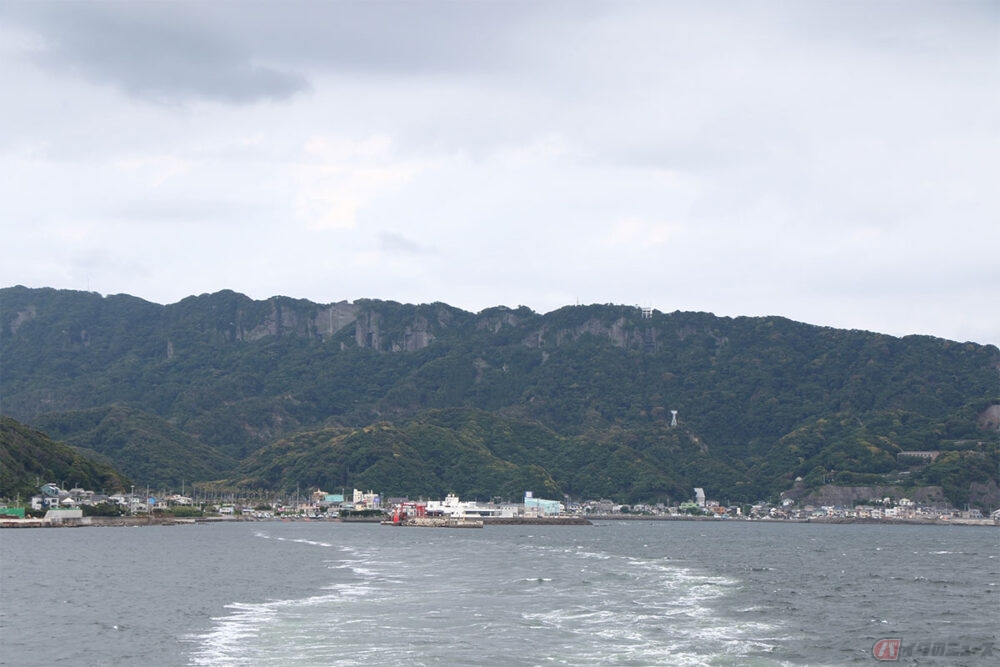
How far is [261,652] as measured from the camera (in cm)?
4734

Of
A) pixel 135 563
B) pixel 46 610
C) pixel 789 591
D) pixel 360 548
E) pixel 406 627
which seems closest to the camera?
pixel 406 627

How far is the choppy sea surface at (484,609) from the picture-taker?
4716cm

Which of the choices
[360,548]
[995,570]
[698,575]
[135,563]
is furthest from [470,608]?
[360,548]

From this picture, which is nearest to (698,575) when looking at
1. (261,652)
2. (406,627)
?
(406,627)

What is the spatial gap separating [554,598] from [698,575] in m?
23.5

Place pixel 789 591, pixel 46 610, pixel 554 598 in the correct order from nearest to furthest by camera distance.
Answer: pixel 46 610, pixel 554 598, pixel 789 591

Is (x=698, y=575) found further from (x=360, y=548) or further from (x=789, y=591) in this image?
(x=360, y=548)

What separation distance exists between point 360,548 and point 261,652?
80.8 m

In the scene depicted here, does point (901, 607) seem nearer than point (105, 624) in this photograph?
No

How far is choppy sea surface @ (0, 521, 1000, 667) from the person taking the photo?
4716cm

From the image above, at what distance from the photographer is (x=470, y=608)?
200 feet

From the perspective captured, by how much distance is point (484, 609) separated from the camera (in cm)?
6056

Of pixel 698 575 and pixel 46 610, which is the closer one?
pixel 46 610

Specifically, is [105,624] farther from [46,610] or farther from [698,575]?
[698,575]
